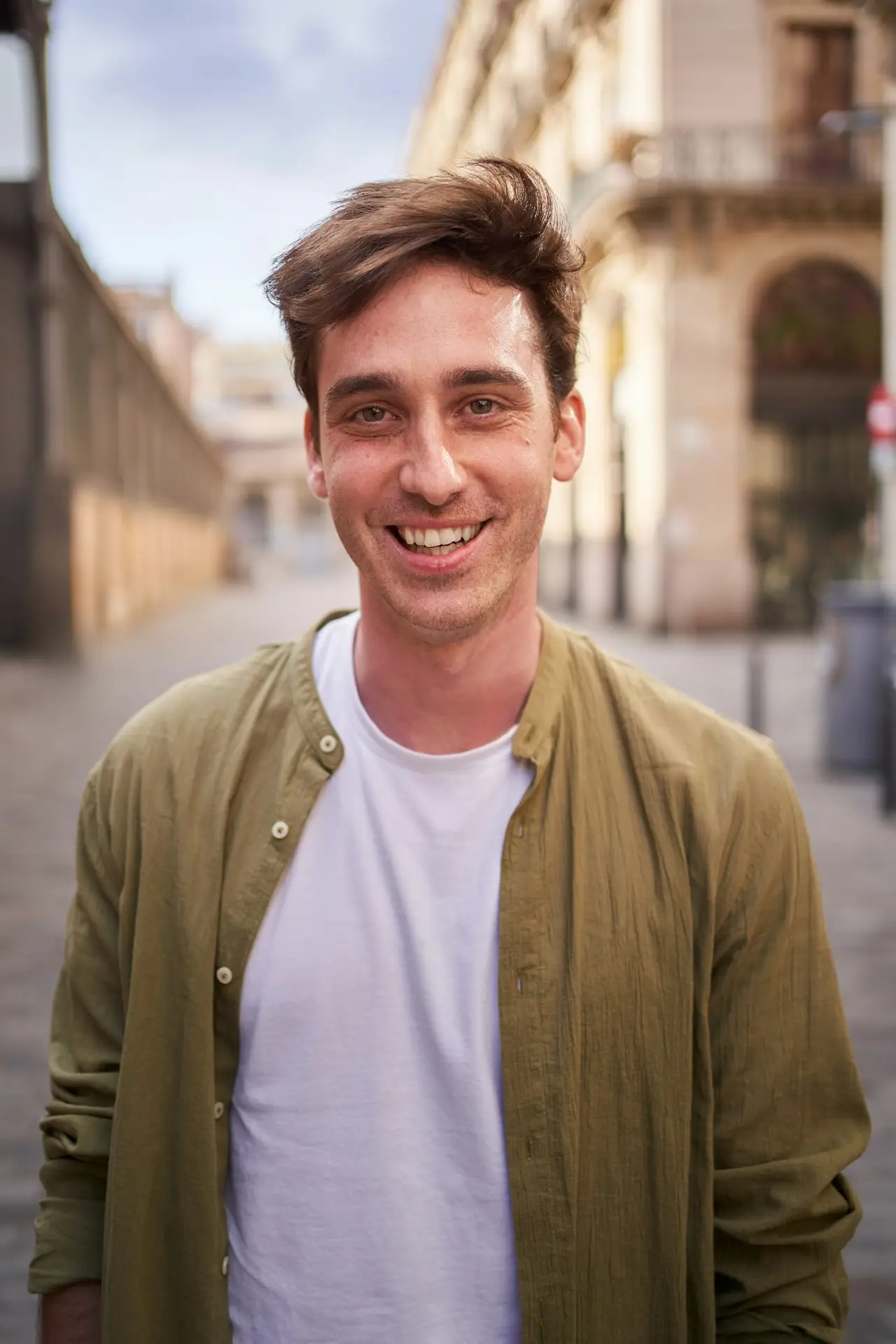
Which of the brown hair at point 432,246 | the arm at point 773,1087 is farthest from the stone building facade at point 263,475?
the arm at point 773,1087

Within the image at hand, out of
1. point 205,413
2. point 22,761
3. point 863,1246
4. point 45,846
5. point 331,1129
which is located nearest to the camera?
point 331,1129

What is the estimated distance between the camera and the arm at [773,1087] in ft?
5.74

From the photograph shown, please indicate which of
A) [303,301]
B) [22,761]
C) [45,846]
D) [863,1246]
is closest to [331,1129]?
[303,301]

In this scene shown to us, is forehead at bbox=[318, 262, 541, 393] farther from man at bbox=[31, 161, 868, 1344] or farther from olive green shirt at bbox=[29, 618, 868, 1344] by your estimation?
olive green shirt at bbox=[29, 618, 868, 1344]

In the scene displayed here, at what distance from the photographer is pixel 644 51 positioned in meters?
23.0

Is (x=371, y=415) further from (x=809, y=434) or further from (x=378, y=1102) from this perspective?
(x=809, y=434)

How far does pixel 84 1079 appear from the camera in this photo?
1.83 metres

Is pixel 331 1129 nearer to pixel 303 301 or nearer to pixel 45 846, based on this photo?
pixel 303 301

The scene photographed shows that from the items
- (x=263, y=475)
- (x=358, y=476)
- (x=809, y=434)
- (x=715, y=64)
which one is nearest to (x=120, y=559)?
(x=809, y=434)

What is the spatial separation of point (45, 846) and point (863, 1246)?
5.50 metres

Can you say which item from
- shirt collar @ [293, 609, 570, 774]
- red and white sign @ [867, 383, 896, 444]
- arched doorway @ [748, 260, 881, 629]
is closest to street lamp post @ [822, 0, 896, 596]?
red and white sign @ [867, 383, 896, 444]

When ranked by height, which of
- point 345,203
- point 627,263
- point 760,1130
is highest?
point 627,263

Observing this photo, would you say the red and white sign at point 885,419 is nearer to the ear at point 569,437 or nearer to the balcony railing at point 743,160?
the ear at point 569,437

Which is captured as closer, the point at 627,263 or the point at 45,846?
the point at 45,846
